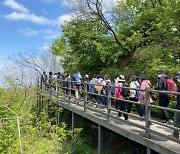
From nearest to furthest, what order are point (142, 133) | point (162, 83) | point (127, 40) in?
point (142, 133) → point (162, 83) → point (127, 40)

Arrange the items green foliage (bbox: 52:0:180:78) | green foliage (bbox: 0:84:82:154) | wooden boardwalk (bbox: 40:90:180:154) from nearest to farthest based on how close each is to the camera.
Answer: wooden boardwalk (bbox: 40:90:180:154)
green foliage (bbox: 0:84:82:154)
green foliage (bbox: 52:0:180:78)

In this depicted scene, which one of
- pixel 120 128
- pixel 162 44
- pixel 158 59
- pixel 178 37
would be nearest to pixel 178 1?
pixel 178 37

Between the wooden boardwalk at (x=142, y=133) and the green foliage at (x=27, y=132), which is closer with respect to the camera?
the wooden boardwalk at (x=142, y=133)

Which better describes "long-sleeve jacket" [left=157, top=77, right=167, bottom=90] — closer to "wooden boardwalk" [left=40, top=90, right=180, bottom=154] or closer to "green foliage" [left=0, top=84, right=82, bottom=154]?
"wooden boardwalk" [left=40, top=90, right=180, bottom=154]

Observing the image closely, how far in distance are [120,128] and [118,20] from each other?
1184cm

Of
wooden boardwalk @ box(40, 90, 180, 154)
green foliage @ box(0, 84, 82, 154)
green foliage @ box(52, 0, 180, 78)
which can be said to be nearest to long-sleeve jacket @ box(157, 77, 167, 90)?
wooden boardwalk @ box(40, 90, 180, 154)

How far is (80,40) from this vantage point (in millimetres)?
17500

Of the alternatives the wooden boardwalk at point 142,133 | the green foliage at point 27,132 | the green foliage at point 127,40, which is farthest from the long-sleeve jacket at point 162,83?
the green foliage at point 127,40

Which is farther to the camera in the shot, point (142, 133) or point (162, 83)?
point (162, 83)

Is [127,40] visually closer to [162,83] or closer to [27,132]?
[162,83]

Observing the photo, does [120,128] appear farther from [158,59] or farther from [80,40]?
[80,40]

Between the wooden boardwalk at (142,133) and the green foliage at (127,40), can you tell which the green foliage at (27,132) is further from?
the green foliage at (127,40)

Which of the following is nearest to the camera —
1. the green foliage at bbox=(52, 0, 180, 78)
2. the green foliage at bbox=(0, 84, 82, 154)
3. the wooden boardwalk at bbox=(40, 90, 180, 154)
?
the wooden boardwalk at bbox=(40, 90, 180, 154)

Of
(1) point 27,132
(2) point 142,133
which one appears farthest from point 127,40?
(2) point 142,133
